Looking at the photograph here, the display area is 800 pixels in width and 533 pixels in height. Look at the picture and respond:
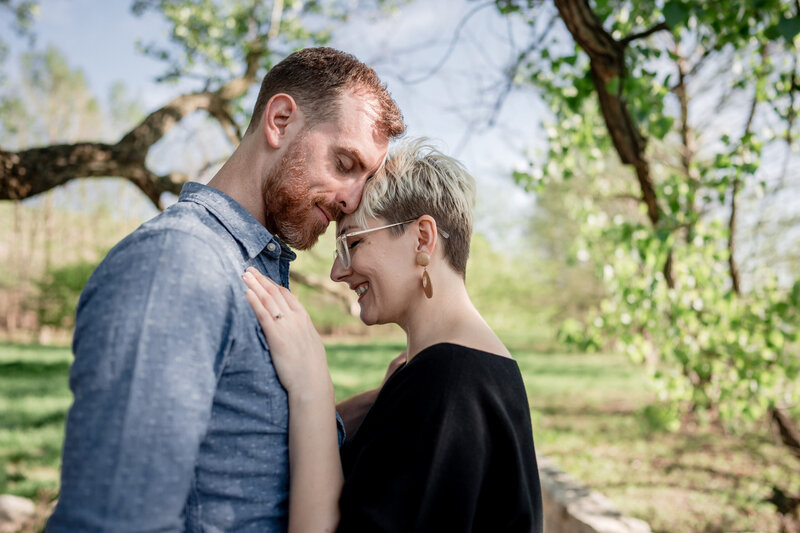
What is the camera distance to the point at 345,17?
28.5 feet

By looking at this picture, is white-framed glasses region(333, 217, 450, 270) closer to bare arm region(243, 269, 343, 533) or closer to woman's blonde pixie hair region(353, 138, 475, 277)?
woman's blonde pixie hair region(353, 138, 475, 277)

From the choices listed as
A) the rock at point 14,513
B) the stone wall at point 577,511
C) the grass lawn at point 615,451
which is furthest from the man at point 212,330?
the grass lawn at point 615,451

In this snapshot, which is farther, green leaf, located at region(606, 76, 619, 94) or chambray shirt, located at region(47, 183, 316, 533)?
green leaf, located at region(606, 76, 619, 94)

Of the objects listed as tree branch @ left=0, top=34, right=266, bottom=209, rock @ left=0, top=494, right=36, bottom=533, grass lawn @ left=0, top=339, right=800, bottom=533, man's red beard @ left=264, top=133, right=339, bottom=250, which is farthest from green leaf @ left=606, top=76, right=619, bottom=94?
rock @ left=0, top=494, right=36, bottom=533

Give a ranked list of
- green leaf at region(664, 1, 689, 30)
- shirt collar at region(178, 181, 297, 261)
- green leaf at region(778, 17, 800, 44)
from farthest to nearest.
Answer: green leaf at region(664, 1, 689, 30) < green leaf at region(778, 17, 800, 44) < shirt collar at region(178, 181, 297, 261)

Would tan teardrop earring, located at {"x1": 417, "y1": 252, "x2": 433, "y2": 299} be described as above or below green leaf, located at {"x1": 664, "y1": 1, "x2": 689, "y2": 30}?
below

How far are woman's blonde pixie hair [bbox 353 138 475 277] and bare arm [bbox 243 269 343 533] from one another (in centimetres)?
52

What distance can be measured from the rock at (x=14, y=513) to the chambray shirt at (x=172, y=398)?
184 inches

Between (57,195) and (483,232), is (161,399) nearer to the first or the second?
(483,232)

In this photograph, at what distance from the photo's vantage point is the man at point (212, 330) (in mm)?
1146

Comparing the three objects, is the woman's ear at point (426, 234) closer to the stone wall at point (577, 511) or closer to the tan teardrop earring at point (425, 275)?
the tan teardrop earring at point (425, 275)

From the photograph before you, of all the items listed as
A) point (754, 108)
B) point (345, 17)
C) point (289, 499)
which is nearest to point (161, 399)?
point (289, 499)

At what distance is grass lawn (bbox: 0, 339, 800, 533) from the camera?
6793 millimetres

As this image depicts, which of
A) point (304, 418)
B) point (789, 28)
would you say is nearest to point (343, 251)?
point (304, 418)
